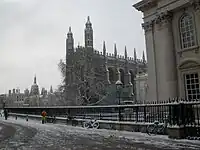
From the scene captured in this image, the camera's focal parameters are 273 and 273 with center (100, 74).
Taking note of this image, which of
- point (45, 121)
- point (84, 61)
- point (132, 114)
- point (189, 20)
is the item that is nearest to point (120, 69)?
point (84, 61)

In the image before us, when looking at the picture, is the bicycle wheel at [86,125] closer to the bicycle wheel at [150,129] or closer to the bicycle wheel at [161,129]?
the bicycle wheel at [150,129]

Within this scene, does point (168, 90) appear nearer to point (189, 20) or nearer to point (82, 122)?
point (189, 20)

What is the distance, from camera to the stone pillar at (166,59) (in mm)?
22828

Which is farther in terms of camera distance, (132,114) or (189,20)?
(189,20)

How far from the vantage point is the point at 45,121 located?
3011 cm

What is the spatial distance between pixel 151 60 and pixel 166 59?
90.1 inches

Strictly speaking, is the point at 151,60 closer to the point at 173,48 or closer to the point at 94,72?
the point at 173,48

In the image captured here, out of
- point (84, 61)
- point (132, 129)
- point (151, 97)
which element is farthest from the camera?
point (84, 61)

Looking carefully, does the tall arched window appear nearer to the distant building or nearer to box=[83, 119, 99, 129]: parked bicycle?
box=[83, 119, 99, 129]: parked bicycle

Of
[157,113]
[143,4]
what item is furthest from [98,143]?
[143,4]

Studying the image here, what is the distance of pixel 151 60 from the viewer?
25453 mm

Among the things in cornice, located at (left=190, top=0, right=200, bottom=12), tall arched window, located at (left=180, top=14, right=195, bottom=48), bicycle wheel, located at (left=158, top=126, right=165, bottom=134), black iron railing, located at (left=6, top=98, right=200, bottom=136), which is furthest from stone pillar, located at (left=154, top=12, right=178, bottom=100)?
bicycle wheel, located at (left=158, top=126, right=165, bottom=134)

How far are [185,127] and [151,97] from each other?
41.2ft

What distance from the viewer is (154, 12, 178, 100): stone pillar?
22828mm
